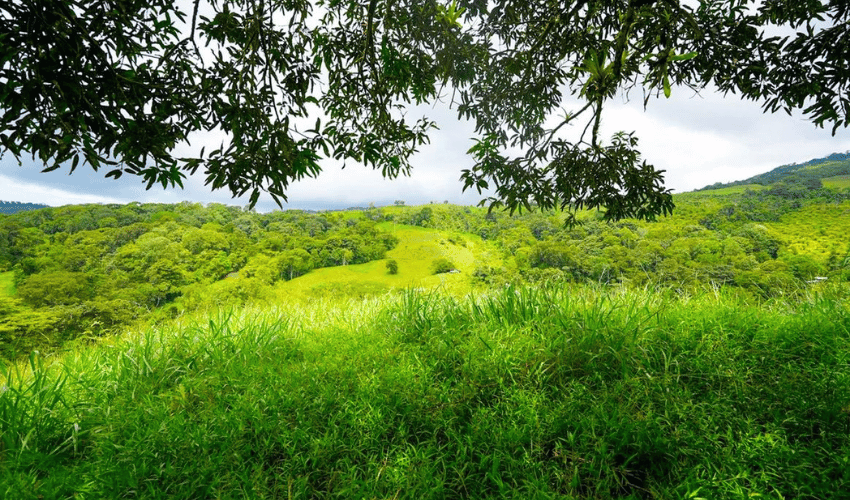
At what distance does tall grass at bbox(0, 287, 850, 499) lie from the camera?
1.32 m

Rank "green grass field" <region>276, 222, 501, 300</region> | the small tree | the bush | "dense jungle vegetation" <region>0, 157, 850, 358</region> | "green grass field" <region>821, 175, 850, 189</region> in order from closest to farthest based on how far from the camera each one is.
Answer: "dense jungle vegetation" <region>0, 157, 850, 358</region> < the bush < "green grass field" <region>276, 222, 501, 300</region> < the small tree < "green grass field" <region>821, 175, 850, 189</region>

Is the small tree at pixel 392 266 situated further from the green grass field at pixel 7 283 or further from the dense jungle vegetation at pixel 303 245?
the green grass field at pixel 7 283

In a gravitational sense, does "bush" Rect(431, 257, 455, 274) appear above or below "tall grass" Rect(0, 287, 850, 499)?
below

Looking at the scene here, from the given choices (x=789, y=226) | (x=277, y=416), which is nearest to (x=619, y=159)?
(x=277, y=416)

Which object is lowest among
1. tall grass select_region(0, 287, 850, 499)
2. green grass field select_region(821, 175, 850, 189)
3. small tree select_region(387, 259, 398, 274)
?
small tree select_region(387, 259, 398, 274)

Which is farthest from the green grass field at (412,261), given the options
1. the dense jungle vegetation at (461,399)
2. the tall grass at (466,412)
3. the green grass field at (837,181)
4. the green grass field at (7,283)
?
the green grass field at (837,181)

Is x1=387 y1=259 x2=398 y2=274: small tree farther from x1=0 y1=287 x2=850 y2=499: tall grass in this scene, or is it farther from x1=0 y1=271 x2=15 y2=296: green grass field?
x1=0 y1=271 x2=15 y2=296: green grass field

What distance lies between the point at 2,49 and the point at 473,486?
7.84ft

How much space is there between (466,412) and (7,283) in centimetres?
1527

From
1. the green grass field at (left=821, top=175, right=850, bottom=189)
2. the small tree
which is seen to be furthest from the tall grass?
the green grass field at (left=821, top=175, right=850, bottom=189)

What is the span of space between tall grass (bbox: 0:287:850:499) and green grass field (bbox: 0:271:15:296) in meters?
11.8

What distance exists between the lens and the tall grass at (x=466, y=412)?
1317mm

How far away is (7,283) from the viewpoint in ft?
32.6

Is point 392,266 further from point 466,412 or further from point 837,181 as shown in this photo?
point 837,181
